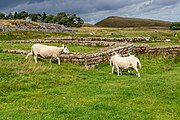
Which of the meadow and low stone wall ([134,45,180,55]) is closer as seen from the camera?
the meadow

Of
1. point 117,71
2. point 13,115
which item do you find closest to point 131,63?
point 117,71

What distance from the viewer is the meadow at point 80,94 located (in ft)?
37.7

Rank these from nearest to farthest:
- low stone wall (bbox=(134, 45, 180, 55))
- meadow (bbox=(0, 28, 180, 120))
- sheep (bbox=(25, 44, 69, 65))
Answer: meadow (bbox=(0, 28, 180, 120))
sheep (bbox=(25, 44, 69, 65))
low stone wall (bbox=(134, 45, 180, 55))

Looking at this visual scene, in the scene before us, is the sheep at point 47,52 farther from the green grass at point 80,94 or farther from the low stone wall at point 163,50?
the low stone wall at point 163,50

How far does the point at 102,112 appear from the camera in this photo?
11.5 meters

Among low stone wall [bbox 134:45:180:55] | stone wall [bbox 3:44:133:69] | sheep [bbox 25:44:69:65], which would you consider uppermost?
sheep [bbox 25:44:69:65]

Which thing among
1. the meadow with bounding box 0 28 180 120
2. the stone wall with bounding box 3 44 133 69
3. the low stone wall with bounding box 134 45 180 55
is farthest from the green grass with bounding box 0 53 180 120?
the low stone wall with bounding box 134 45 180 55

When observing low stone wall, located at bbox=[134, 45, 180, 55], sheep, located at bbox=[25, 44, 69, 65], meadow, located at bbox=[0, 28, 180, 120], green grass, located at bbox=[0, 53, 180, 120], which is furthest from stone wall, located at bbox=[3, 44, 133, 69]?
low stone wall, located at bbox=[134, 45, 180, 55]

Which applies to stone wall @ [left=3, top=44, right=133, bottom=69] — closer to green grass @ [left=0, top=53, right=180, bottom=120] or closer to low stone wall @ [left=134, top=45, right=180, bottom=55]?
green grass @ [left=0, top=53, right=180, bottom=120]

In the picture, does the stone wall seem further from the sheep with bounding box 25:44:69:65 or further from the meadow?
the meadow

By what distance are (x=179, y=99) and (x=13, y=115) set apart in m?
6.85

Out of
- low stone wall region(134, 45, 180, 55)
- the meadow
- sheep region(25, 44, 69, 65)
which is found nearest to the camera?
the meadow

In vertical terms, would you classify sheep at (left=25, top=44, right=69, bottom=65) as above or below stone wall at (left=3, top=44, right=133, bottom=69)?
above

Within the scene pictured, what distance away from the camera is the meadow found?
11.5 meters
